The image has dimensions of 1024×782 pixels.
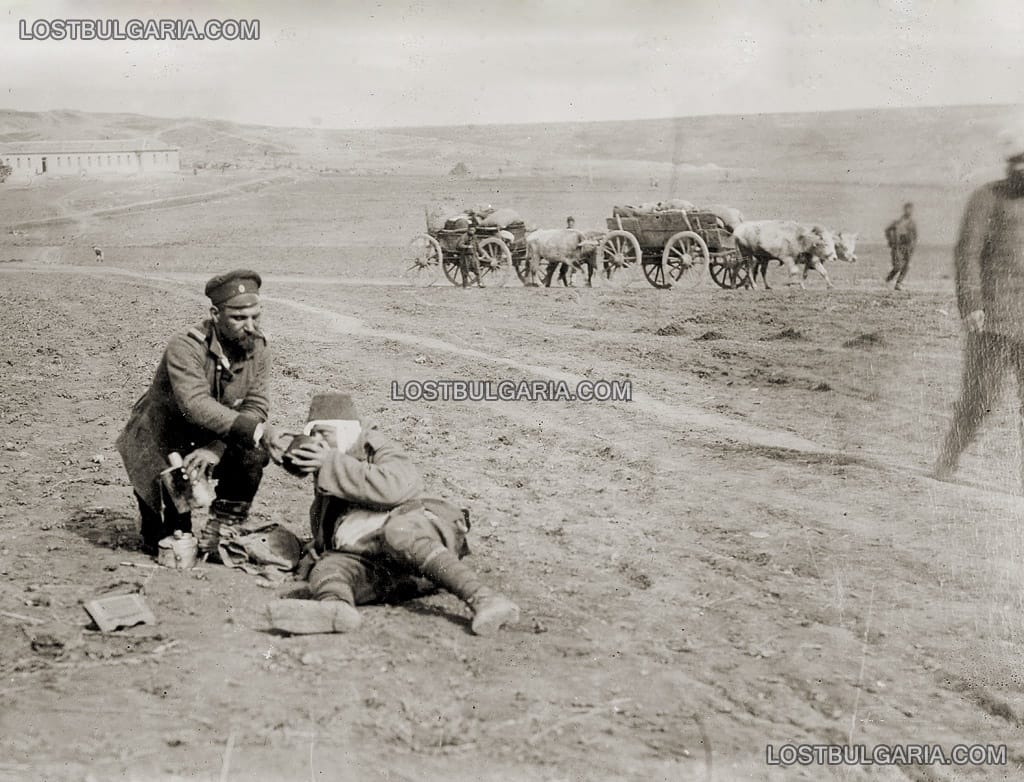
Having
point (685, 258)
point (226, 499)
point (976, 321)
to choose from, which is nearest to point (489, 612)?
point (226, 499)

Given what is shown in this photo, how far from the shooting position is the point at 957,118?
40.0 feet

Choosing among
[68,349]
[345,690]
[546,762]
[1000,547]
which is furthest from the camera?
[68,349]

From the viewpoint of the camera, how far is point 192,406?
153 inches

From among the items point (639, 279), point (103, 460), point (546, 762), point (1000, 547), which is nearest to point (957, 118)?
point (639, 279)

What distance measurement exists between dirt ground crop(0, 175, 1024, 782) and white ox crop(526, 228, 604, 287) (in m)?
3.09

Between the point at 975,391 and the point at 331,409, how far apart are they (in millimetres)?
3650

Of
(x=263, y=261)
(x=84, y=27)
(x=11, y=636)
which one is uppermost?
(x=84, y=27)

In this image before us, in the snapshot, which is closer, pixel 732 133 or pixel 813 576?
pixel 813 576

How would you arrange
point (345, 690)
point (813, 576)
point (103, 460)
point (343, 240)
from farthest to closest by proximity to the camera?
point (343, 240) → point (103, 460) → point (813, 576) → point (345, 690)

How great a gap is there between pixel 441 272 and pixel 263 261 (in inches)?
110

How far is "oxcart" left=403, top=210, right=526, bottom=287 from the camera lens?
1261 centimetres

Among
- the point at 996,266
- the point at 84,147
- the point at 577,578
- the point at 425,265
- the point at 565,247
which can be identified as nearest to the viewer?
the point at 577,578

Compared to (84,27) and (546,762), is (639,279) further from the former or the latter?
(546,762)

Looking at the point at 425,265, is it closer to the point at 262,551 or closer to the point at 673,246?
the point at 673,246
